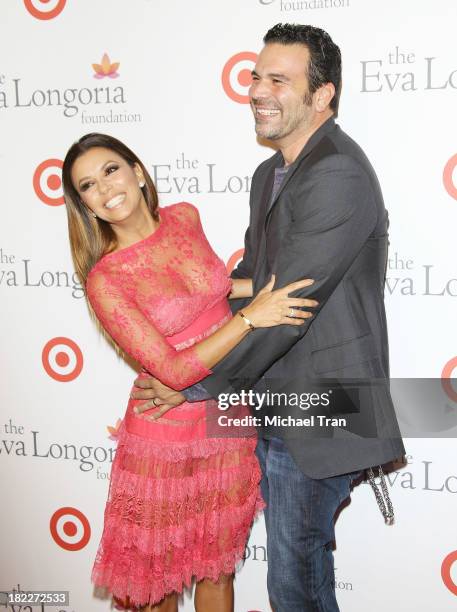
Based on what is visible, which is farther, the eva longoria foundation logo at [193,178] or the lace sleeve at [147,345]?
the eva longoria foundation logo at [193,178]

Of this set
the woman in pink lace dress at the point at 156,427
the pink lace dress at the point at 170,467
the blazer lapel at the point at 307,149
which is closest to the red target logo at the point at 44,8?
the woman in pink lace dress at the point at 156,427

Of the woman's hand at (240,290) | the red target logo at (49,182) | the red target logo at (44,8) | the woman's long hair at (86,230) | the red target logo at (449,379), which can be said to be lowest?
the red target logo at (449,379)

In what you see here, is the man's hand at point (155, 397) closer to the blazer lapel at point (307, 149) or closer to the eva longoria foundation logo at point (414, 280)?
the blazer lapel at point (307, 149)

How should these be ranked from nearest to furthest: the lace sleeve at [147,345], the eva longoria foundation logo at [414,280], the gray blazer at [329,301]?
the gray blazer at [329,301] → the lace sleeve at [147,345] → the eva longoria foundation logo at [414,280]

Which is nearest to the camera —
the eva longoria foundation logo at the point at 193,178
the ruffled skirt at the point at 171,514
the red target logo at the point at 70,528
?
the ruffled skirt at the point at 171,514

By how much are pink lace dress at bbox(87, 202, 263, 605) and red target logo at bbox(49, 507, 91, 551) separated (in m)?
0.80

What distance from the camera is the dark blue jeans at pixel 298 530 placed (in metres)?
1.78

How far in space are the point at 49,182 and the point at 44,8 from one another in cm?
60

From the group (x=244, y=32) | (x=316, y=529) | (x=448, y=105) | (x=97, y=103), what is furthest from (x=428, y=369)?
(x=97, y=103)

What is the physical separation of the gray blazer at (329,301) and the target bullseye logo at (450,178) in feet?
1.30

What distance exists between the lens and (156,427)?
6.06ft

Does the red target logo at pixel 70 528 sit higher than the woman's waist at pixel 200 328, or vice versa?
the woman's waist at pixel 200 328

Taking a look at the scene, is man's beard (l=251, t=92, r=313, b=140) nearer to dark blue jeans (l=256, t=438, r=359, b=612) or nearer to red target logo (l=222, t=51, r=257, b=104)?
red target logo (l=222, t=51, r=257, b=104)

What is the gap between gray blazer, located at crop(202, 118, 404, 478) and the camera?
5.26ft
